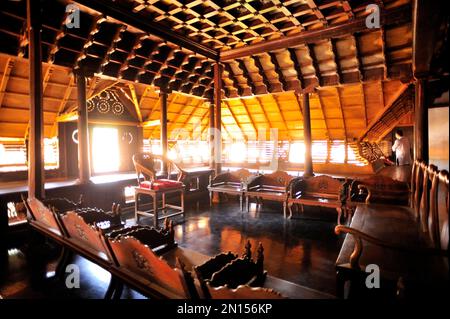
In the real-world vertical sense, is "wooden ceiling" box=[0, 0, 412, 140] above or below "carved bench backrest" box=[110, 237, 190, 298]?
above

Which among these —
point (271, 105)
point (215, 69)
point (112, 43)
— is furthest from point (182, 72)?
point (271, 105)

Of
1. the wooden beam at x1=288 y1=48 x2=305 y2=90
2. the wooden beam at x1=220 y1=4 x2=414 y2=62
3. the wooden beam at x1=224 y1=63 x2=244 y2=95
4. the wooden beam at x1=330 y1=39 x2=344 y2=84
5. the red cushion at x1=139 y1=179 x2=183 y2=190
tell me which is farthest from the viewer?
the wooden beam at x1=224 y1=63 x2=244 y2=95

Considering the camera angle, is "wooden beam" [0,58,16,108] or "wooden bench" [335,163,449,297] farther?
"wooden beam" [0,58,16,108]

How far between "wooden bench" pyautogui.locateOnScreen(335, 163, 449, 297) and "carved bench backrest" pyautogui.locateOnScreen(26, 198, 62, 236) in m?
3.39

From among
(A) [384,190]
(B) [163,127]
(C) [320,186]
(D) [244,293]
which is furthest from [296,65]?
(D) [244,293]

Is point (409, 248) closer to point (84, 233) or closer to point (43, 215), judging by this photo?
point (84, 233)

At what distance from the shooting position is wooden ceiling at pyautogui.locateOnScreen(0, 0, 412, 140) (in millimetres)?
5211

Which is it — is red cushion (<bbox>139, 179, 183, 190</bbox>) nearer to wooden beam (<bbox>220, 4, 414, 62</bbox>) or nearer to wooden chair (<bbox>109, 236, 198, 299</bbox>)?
wooden chair (<bbox>109, 236, 198, 299</bbox>)

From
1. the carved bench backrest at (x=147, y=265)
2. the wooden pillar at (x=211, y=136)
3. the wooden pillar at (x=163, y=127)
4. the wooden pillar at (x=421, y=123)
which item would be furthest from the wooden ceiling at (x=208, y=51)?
the carved bench backrest at (x=147, y=265)

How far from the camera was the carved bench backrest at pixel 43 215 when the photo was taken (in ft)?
11.4

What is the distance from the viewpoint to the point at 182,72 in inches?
316

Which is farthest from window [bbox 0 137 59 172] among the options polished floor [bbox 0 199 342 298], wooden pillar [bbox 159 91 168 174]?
polished floor [bbox 0 199 342 298]

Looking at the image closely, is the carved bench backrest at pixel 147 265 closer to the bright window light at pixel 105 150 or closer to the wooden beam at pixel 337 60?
the wooden beam at pixel 337 60
